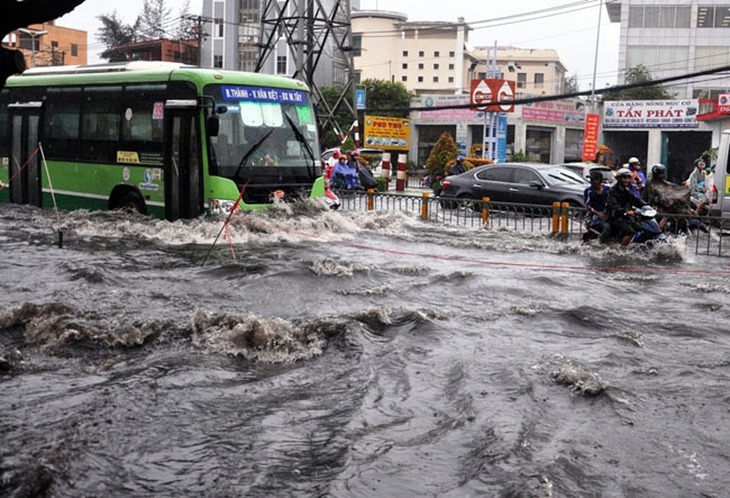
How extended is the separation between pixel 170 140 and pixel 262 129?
150cm

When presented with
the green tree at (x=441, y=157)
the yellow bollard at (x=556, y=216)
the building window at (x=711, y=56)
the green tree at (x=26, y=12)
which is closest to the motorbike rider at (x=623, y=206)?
the yellow bollard at (x=556, y=216)

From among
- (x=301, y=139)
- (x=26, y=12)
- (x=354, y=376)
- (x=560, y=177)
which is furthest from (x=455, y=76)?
(x=26, y=12)

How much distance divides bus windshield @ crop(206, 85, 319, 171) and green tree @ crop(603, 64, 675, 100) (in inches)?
1767

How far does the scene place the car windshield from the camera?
19.6m

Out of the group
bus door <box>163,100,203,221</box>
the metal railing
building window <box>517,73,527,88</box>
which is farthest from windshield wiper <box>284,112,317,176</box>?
building window <box>517,73,527,88</box>

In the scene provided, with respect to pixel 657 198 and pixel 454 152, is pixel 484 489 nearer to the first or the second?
pixel 657 198

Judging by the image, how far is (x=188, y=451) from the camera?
4.96m

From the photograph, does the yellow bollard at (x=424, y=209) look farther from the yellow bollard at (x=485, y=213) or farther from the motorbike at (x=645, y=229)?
the motorbike at (x=645, y=229)

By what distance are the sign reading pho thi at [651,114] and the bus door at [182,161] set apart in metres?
36.5

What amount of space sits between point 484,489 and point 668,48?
195 feet

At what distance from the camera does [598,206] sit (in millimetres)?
14312

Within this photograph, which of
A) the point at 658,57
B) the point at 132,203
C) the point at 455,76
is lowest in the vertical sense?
the point at 132,203

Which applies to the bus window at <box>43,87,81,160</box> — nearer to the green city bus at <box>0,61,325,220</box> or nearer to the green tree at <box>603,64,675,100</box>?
the green city bus at <box>0,61,325,220</box>

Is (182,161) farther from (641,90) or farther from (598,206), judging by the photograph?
(641,90)
